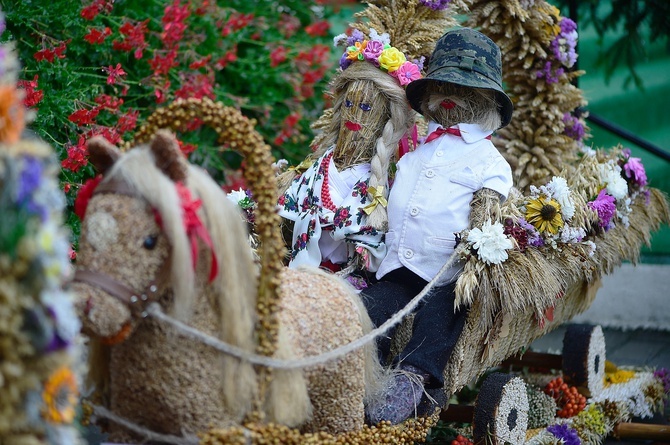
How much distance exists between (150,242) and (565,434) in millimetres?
2514

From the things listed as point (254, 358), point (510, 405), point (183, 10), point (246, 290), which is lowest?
point (510, 405)

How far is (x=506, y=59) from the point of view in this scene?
4.67 metres

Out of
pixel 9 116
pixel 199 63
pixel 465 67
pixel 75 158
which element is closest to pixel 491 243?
pixel 465 67

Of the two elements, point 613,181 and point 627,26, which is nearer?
point 613,181

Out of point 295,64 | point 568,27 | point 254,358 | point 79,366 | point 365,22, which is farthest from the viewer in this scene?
point 295,64

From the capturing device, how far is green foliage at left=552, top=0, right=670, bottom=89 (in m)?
6.39

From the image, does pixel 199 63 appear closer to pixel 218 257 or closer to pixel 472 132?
pixel 472 132

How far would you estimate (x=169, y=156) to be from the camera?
222 centimetres

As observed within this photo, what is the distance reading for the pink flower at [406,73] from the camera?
3709mm

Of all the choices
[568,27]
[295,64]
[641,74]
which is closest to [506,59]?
[568,27]

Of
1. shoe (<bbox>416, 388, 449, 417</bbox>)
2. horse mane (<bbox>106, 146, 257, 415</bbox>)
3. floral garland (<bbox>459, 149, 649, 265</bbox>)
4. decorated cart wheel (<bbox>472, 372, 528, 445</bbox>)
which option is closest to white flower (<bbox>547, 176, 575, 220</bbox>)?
floral garland (<bbox>459, 149, 649, 265</bbox>)

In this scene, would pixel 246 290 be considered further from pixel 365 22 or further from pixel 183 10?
pixel 183 10

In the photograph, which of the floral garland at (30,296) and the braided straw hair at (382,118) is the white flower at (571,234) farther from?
the floral garland at (30,296)

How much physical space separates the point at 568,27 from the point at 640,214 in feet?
3.70
